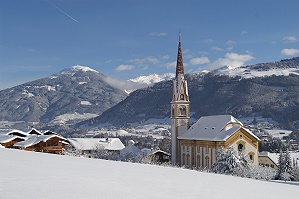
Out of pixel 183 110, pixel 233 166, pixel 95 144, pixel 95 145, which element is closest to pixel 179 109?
pixel 183 110

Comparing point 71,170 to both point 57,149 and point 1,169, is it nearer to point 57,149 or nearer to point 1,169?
point 1,169

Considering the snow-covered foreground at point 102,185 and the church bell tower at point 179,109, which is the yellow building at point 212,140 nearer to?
the church bell tower at point 179,109

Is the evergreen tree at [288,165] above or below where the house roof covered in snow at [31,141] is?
below

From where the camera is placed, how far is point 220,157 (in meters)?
39.1

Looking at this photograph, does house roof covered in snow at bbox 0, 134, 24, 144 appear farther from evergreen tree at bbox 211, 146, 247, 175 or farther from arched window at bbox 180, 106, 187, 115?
arched window at bbox 180, 106, 187, 115

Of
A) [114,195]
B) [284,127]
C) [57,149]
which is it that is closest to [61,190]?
[114,195]

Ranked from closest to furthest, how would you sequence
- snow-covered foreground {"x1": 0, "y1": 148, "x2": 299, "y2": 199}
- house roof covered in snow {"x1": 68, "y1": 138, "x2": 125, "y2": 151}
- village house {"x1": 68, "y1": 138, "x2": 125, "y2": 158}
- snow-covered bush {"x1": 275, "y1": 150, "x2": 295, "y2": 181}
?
snow-covered foreground {"x1": 0, "y1": 148, "x2": 299, "y2": 199} → snow-covered bush {"x1": 275, "y1": 150, "x2": 295, "y2": 181} → village house {"x1": 68, "y1": 138, "x2": 125, "y2": 158} → house roof covered in snow {"x1": 68, "y1": 138, "x2": 125, "y2": 151}

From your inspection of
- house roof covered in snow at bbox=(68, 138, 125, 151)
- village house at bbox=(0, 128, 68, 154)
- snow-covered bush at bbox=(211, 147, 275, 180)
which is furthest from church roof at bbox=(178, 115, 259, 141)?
house roof covered in snow at bbox=(68, 138, 125, 151)

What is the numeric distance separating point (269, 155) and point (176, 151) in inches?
856

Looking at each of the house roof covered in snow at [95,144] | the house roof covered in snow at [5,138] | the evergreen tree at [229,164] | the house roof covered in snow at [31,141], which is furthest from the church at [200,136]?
the house roof covered in snow at [5,138]

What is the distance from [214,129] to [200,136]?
2589mm

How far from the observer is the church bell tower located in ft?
Answer: 206

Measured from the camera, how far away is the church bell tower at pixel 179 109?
62719 mm

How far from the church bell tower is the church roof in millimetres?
1357
